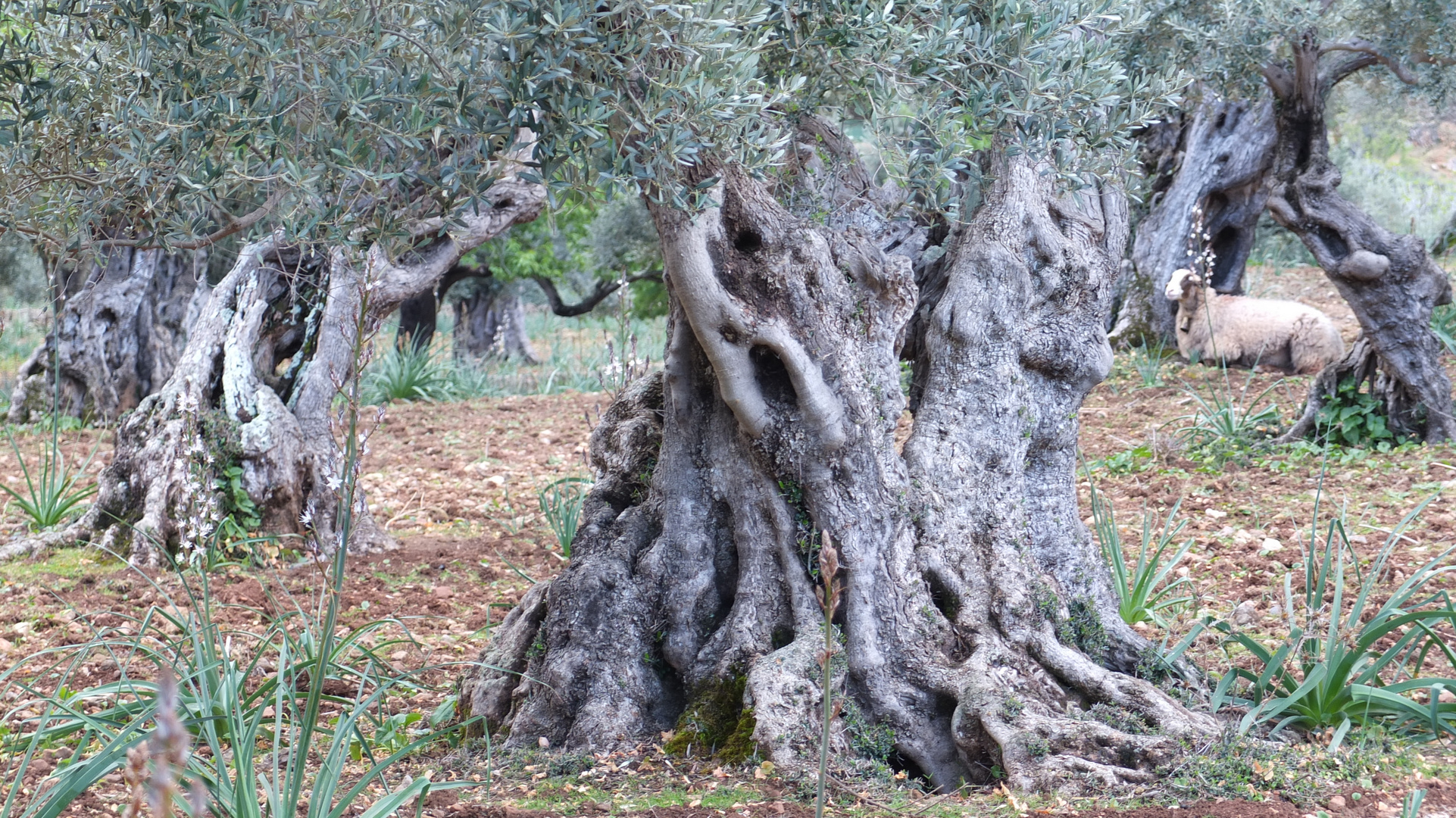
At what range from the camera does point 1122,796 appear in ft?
10.3

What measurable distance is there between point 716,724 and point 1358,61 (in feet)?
22.2

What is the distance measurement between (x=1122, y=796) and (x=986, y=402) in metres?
1.55

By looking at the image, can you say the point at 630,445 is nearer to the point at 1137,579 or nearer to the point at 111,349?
the point at 1137,579

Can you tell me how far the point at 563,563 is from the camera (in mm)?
6211

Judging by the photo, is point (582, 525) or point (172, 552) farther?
point (172, 552)

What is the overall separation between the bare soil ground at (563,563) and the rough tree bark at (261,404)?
1.12 feet

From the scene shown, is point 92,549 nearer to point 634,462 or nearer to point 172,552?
point 172,552

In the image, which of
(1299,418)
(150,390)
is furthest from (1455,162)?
(150,390)

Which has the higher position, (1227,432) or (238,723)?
(1227,432)

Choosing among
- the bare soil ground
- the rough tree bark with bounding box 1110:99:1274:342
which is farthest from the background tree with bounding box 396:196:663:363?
the rough tree bark with bounding box 1110:99:1274:342

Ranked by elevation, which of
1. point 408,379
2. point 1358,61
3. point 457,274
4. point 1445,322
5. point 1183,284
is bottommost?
point 408,379

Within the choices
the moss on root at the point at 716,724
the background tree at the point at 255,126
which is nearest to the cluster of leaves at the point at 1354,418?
the moss on root at the point at 716,724

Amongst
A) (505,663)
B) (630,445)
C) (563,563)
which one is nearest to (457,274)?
(563,563)

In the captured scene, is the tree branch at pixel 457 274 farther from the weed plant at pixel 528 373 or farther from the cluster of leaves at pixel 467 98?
the cluster of leaves at pixel 467 98
